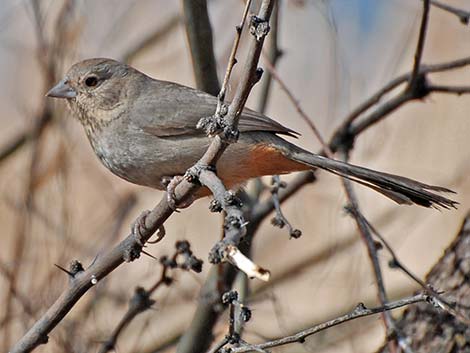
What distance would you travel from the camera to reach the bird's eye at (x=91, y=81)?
5.54 metres

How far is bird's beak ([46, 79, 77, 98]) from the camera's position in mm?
5395

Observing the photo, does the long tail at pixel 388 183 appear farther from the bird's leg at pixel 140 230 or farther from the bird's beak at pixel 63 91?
the bird's beak at pixel 63 91

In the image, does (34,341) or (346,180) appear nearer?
(34,341)

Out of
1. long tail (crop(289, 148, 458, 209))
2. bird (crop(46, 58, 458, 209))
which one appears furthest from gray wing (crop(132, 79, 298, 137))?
long tail (crop(289, 148, 458, 209))

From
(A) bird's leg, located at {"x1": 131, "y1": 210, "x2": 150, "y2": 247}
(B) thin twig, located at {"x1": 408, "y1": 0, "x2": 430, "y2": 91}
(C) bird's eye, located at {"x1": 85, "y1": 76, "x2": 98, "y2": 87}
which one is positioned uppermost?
(B) thin twig, located at {"x1": 408, "y1": 0, "x2": 430, "y2": 91}

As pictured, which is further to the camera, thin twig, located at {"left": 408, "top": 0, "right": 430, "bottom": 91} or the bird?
the bird

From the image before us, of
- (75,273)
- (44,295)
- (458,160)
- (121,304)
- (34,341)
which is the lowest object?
(34,341)

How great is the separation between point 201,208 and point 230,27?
1.90 meters

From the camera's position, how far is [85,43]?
6637mm

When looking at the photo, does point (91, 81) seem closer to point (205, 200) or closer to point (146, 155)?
Answer: point (146, 155)

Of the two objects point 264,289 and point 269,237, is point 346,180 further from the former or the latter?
point 269,237

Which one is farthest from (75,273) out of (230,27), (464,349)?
(230,27)

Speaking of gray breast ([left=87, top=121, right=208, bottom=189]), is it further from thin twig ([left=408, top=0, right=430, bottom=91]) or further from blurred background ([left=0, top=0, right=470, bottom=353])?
thin twig ([left=408, top=0, right=430, bottom=91])

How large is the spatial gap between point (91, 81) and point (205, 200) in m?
2.43
